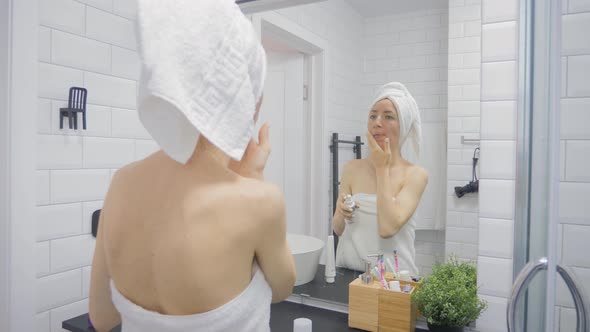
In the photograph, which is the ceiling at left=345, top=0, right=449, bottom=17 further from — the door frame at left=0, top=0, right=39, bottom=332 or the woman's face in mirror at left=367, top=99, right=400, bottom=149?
the door frame at left=0, top=0, right=39, bottom=332

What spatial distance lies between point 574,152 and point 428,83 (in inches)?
25.5

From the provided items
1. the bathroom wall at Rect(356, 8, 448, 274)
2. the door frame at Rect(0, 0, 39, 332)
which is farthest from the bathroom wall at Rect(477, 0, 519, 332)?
the door frame at Rect(0, 0, 39, 332)

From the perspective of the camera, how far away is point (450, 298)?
1032mm

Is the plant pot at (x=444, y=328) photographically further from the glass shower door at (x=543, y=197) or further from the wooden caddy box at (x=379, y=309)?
the glass shower door at (x=543, y=197)

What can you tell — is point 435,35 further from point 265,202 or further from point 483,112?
point 265,202

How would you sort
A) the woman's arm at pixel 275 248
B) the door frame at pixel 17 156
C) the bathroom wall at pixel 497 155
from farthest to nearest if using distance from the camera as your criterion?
the door frame at pixel 17 156 → the bathroom wall at pixel 497 155 → the woman's arm at pixel 275 248

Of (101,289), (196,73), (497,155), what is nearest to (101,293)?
(101,289)

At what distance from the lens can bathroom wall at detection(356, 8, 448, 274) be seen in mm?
1118

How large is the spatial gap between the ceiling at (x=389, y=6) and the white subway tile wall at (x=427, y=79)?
2cm

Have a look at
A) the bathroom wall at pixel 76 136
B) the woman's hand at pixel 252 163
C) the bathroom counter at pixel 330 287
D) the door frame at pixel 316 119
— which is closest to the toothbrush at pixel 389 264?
the bathroom counter at pixel 330 287

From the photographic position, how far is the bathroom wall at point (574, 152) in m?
0.49

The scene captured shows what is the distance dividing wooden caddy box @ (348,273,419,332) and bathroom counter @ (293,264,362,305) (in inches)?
5.4

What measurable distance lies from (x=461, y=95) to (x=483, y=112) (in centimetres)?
9

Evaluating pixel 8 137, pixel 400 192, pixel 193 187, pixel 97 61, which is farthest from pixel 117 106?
pixel 400 192
